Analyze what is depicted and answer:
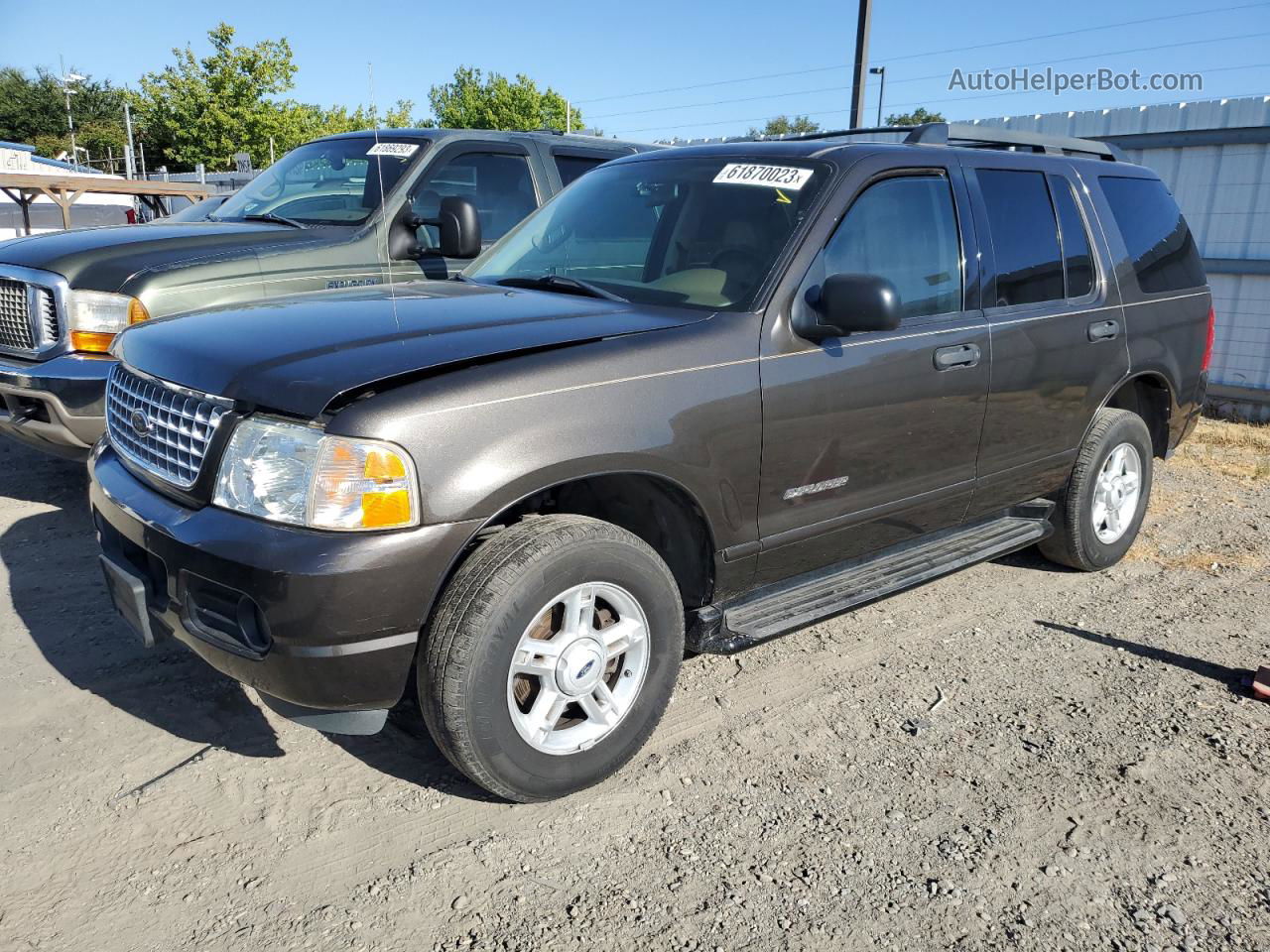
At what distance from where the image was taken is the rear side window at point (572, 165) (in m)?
6.70

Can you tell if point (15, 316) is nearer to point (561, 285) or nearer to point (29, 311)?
point (29, 311)

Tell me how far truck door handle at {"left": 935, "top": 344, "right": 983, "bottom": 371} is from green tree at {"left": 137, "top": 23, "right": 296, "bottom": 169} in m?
37.9

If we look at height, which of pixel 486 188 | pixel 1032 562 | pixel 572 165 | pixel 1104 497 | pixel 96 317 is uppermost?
pixel 572 165

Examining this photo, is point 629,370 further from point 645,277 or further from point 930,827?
point 930,827

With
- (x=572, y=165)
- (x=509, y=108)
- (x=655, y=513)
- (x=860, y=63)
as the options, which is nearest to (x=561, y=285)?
(x=655, y=513)

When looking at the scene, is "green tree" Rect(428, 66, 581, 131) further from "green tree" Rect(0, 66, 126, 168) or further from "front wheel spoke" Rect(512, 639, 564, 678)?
"front wheel spoke" Rect(512, 639, 564, 678)

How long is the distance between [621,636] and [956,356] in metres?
1.79

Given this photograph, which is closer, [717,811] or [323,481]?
[323,481]

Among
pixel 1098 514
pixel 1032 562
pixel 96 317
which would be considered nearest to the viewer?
pixel 96 317

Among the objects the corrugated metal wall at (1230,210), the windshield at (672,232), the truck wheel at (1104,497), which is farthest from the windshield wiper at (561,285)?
the corrugated metal wall at (1230,210)

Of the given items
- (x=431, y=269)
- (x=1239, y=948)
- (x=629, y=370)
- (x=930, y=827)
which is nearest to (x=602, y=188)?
(x=629, y=370)

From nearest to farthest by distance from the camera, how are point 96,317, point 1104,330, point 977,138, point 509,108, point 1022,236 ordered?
1. point 1022,236
2. point 977,138
3. point 1104,330
4. point 96,317
5. point 509,108

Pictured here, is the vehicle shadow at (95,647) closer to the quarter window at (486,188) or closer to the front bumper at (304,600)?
the front bumper at (304,600)

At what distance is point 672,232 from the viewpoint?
3.74 meters
